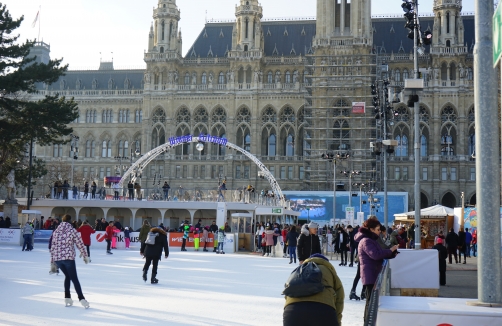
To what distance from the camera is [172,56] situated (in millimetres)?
73312

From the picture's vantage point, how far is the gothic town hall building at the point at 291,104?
6625 cm

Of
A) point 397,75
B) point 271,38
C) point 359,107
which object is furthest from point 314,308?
point 271,38

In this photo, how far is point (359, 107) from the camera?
6294 centimetres

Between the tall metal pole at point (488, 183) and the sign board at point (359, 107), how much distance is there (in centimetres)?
5764

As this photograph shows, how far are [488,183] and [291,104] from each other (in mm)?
66153

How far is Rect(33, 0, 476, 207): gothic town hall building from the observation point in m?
66.2

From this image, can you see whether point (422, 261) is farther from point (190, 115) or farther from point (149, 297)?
point (190, 115)

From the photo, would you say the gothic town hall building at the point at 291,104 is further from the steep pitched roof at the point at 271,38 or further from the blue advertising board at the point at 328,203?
the blue advertising board at the point at 328,203

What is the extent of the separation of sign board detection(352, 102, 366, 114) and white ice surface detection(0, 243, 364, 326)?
43085 millimetres

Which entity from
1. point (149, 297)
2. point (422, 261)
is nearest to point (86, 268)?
point (149, 297)

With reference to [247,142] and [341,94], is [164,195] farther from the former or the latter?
[247,142]

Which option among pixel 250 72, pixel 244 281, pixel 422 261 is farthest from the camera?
pixel 250 72

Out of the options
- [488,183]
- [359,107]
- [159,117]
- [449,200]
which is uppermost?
[159,117]

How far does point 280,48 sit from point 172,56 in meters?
12.9
